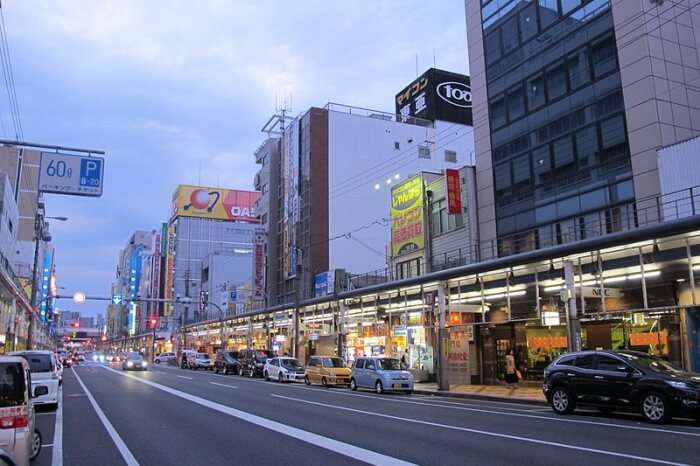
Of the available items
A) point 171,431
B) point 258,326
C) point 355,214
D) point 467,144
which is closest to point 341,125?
point 355,214

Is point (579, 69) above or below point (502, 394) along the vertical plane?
above

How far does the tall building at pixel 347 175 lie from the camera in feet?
218

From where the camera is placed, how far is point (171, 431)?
13133mm

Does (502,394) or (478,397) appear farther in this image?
(502,394)

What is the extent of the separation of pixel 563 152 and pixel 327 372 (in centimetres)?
1655

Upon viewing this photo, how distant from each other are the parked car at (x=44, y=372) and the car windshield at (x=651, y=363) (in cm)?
1630

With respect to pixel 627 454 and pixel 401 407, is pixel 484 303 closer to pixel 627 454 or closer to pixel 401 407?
pixel 401 407

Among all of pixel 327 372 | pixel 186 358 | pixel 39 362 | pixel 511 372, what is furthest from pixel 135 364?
pixel 39 362

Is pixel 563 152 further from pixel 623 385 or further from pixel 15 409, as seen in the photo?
pixel 15 409

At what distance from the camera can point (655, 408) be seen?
14.6 meters

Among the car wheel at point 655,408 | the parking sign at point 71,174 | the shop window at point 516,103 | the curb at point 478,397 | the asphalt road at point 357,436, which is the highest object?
the shop window at point 516,103

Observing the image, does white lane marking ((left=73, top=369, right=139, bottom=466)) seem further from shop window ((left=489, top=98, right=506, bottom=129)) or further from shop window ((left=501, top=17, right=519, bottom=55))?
shop window ((left=501, top=17, right=519, bottom=55))

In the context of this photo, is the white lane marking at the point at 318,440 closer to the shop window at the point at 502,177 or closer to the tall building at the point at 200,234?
the shop window at the point at 502,177

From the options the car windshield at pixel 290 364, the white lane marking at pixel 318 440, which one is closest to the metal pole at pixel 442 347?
the car windshield at pixel 290 364
